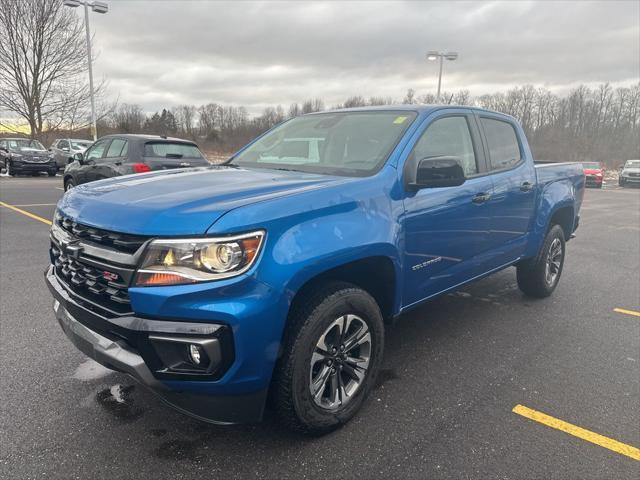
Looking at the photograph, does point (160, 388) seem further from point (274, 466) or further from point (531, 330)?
point (531, 330)

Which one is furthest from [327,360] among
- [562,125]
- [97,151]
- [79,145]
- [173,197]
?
[562,125]

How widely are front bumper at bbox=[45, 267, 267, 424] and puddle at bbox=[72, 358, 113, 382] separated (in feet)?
3.33

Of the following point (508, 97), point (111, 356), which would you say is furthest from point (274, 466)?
point (508, 97)

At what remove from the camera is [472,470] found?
2.40 m

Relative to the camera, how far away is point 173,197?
2395 millimetres

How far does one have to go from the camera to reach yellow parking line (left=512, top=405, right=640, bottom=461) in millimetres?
2594

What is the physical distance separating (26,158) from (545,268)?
858 inches

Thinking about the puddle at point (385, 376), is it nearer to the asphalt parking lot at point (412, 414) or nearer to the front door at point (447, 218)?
the asphalt parking lot at point (412, 414)

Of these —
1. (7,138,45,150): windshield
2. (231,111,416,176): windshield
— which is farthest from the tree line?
(231,111,416,176): windshield

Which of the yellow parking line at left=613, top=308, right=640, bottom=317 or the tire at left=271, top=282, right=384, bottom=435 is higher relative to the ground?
the tire at left=271, top=282, right=384, bottom=435

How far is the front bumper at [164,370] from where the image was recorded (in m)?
2.07

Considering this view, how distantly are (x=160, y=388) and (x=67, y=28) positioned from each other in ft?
105

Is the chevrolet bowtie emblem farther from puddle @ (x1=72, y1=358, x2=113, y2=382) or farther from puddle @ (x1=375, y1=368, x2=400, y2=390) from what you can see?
puddle @ (x1=375, y1=368, x2=400, y2=390)

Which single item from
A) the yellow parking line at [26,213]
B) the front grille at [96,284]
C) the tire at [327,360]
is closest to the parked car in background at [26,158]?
the yellow parking line at [26,213]
